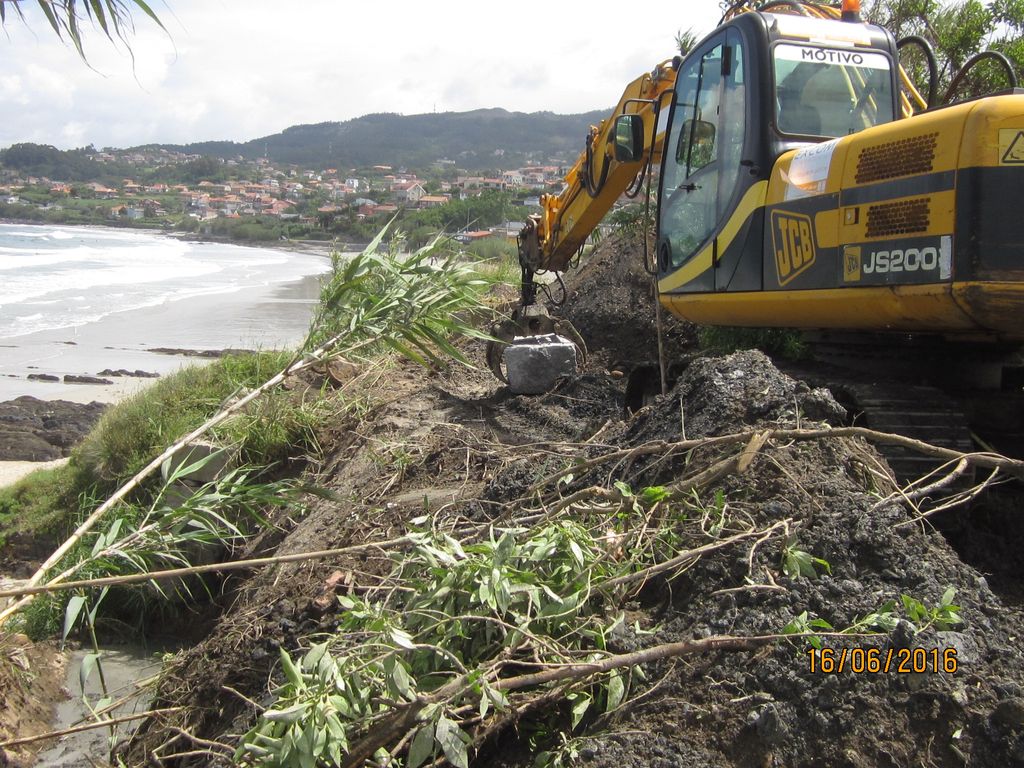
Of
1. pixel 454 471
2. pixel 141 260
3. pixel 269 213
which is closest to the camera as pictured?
pixel 454 471

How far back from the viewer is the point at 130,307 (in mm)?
27141

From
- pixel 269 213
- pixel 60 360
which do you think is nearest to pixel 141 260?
pixel 60 360

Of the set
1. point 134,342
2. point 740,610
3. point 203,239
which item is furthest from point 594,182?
point 203,239

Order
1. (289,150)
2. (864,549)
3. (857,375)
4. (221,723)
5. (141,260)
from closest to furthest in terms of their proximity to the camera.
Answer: (864,549) → (221,723) → (857,375) → (141,260) → (289,150)

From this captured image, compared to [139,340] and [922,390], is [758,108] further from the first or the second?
[139,340]

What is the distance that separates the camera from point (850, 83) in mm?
5180

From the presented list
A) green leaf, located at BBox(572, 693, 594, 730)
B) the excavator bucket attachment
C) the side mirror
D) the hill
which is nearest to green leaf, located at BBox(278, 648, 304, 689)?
green leaf, located at BBox(572, 693, 594, 730)

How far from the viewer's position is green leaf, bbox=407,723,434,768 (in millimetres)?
2406

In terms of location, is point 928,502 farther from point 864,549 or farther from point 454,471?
point 454,471

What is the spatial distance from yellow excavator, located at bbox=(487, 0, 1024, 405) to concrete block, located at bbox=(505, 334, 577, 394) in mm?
19

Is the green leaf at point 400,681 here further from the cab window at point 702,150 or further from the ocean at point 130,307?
the ocean at point 130,307

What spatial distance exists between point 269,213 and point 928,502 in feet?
255

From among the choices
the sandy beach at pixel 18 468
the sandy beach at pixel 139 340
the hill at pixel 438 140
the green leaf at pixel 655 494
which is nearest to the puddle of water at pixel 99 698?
the green leaf at pixel 655 494

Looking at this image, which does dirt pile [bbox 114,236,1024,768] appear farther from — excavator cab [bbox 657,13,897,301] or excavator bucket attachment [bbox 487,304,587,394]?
excavator bucket attachment [bbox 487,304,587,394]
